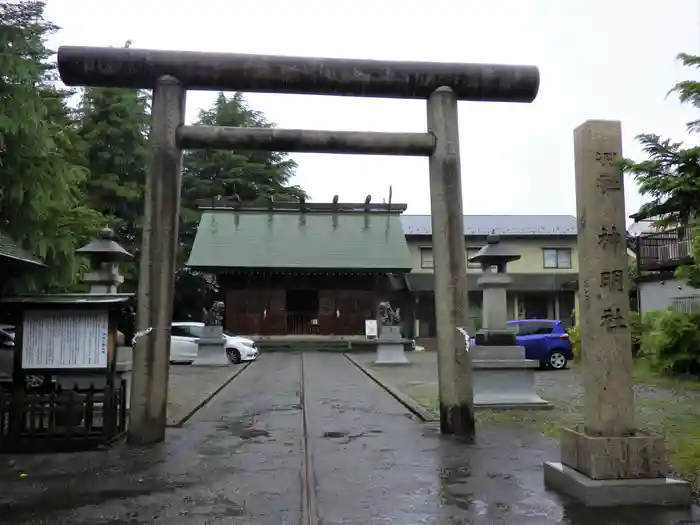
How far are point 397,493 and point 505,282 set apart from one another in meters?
7.25

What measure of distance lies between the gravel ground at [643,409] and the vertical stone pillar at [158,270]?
17.9 feet

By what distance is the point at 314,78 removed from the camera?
370 inches

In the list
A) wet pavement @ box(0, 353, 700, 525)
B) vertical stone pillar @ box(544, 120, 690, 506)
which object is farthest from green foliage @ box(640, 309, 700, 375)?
vertical stone pillar @ box(544, 120, 690, 506)

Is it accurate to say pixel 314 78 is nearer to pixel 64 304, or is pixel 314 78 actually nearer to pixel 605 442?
pixel 64 304

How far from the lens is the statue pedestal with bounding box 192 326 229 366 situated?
2314 centimetres

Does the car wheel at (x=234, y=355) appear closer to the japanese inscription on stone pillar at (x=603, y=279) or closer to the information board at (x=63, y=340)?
the information board at (x=63, y=340)

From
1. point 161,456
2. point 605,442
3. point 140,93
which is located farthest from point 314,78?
point 140,93

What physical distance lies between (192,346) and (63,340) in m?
16.4

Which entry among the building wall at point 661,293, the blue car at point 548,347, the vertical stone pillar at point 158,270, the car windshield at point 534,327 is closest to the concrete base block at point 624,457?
the vertical stone pillar at point 158,270

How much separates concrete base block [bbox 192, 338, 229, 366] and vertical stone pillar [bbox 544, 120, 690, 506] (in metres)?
17.8

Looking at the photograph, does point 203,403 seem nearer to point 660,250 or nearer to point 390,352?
point 390,352

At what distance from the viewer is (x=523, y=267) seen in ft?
138

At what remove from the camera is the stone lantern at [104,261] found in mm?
12891

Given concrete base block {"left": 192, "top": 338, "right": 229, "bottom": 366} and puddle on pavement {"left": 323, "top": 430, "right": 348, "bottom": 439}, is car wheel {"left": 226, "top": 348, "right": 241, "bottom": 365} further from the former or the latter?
puddle on pavement {"left": 323, "top": 430, "right": 348, "bottom": 439}
